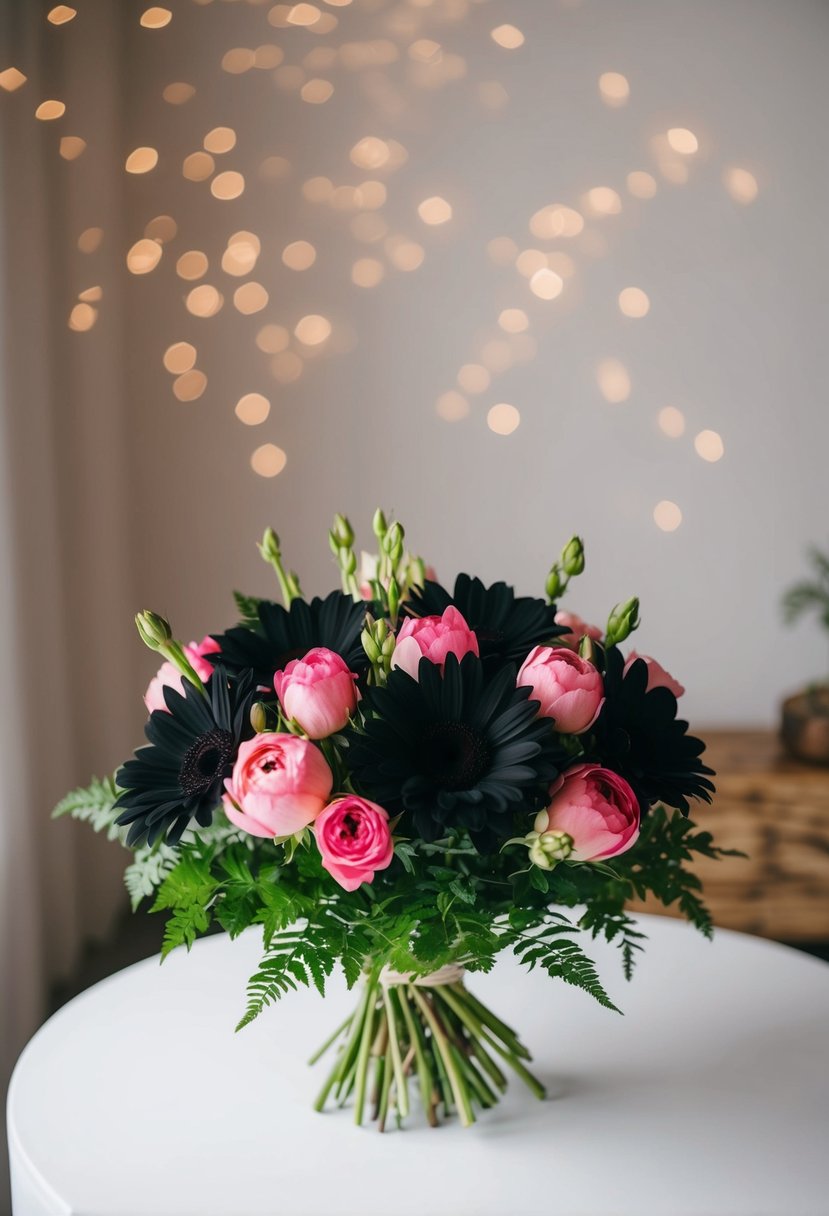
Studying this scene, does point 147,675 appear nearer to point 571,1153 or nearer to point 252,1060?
point 252,1060

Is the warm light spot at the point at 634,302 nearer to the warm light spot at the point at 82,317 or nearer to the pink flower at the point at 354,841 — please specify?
the warm light spot at the point at 82,317

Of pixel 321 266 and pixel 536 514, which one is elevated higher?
pixel 321 266

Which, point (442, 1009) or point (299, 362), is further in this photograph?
point (299, 362)

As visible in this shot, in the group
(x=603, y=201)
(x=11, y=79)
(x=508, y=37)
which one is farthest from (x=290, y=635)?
(x=508, y=37)

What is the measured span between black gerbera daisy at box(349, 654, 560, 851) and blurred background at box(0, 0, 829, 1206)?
1.82m

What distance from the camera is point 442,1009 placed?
0.90m

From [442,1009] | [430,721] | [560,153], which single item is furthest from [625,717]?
[560,153]

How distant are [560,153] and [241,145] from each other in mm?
773

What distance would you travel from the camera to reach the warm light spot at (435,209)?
2.69 metres

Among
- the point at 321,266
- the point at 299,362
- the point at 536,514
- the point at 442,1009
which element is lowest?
the point at 442,1009

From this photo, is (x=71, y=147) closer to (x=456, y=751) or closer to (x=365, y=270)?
(x=365, y=270)

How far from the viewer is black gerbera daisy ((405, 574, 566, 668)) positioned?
2.76 feet

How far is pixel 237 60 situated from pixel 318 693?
235 cm

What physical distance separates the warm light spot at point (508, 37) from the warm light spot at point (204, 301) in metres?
0.90
